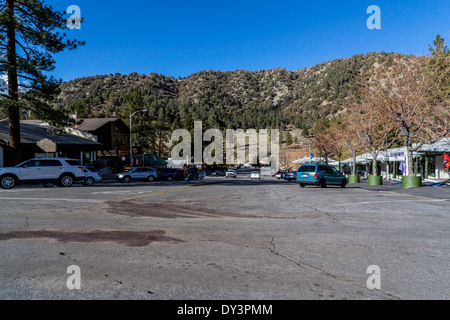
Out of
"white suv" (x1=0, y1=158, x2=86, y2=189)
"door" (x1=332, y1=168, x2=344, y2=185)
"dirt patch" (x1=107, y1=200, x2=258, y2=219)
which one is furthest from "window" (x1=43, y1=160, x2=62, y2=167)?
"door" (x1=332, y1=168, x2=344, y2=185)

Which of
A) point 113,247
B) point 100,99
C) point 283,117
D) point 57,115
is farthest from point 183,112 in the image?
point 113,247

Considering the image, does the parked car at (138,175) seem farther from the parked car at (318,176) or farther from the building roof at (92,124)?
the parked car at (318,176)

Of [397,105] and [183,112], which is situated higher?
[183,112]

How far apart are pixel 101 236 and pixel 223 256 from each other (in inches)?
115

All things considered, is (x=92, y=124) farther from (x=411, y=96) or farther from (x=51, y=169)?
(x=411, y=96)

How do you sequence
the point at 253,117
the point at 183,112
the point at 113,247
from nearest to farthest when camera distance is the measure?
1. the point at 113,247
2. the point at 183,112
3. the point at 253,117

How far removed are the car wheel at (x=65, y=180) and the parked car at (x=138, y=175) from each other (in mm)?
11688

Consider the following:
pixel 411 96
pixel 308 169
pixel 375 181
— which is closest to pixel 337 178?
pixel 308 169

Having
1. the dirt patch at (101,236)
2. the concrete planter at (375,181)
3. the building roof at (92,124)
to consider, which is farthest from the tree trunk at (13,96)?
the concrete planter at (375,181)

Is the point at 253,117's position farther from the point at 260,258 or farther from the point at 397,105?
the point at 260,258

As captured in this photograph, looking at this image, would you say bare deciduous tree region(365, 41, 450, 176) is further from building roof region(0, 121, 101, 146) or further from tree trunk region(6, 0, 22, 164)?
building roof region(0, 121, 101, 146)

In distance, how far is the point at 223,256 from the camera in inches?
212
